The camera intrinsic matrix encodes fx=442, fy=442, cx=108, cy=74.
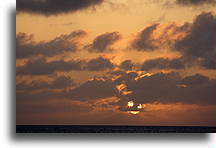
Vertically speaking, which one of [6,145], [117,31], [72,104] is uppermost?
[117,31]

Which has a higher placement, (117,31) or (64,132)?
(117,31)

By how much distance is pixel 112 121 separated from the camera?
5031 millimetres

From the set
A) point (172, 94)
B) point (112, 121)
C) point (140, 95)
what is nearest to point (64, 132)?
point (112, 121)

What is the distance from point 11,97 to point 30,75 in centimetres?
33

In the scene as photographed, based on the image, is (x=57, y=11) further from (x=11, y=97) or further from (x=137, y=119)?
(x=137, y=119)

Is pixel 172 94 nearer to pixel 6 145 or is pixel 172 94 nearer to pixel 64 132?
pixel 64 132

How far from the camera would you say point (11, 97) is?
5.07 m

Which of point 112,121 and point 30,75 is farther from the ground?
point 30,75

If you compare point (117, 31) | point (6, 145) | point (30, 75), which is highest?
point (117, 31)

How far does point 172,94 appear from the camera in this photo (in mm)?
5098

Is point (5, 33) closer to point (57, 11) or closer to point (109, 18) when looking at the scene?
point (57, 11)

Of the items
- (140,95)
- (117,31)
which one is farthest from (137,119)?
(117,31)

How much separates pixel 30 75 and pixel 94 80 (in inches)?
29.1

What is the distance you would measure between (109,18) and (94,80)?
29.3 inches
